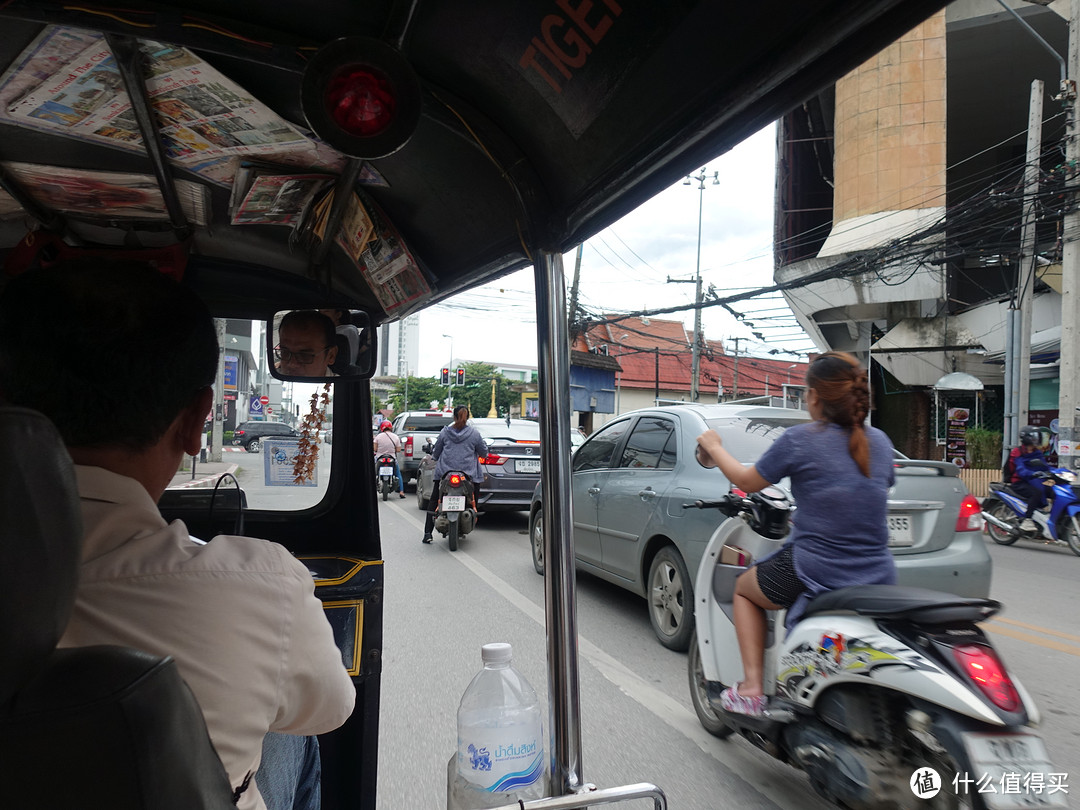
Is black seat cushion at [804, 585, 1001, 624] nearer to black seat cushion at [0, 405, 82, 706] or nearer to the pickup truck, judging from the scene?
black seat cushion at [0, 405, 82, 706]

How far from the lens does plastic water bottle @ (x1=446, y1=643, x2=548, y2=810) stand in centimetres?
150

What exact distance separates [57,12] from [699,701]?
3546 mm

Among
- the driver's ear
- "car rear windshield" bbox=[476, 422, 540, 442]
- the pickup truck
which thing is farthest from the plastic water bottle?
the pickup truck

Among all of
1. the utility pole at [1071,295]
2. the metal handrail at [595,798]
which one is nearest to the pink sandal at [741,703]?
the metal handrail at [595,798]

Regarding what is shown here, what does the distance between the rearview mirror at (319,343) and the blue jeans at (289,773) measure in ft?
3.52

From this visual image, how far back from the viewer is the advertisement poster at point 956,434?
19.4 m

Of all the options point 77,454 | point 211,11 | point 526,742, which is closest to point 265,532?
point 526,742

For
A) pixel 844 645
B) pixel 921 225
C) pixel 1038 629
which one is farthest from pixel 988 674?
pixel 921 225

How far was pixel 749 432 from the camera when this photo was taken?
4.95 metres

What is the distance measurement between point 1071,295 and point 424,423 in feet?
42.6

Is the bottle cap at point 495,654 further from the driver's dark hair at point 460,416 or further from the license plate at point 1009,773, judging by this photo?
the driver's dark hair at point 460,416

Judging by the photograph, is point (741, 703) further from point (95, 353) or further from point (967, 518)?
point (95, 353)

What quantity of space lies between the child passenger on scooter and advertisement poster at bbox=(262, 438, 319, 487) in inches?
57.3

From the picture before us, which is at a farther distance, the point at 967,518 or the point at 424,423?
the point at 424,423
